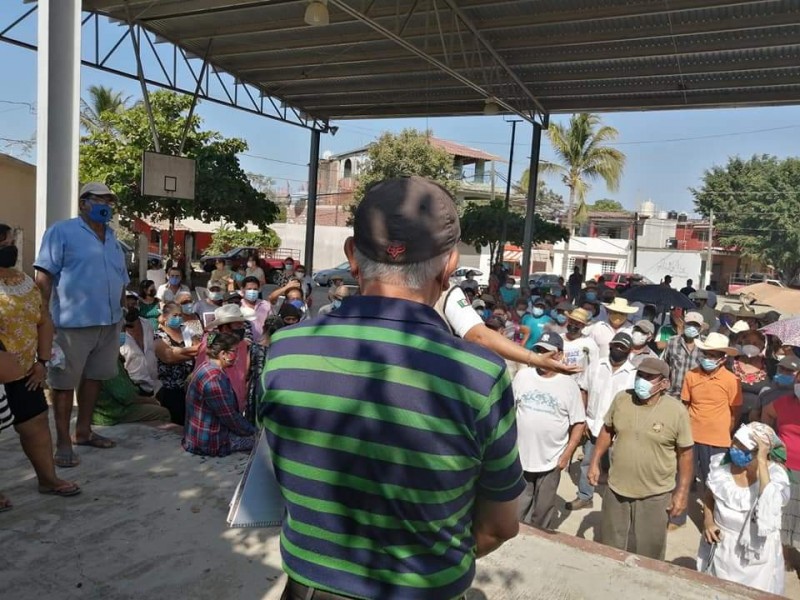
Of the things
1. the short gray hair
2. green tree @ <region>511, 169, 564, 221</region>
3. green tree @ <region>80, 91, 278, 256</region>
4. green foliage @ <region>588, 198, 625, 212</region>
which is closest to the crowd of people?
the short gray hair

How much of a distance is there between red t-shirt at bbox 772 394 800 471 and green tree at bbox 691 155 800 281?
3728 centimetres

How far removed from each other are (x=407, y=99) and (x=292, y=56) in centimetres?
343

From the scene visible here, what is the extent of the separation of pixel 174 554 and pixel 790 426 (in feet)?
14.4

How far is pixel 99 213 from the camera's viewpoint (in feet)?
12.5

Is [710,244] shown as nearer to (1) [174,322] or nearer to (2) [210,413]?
(1) [174,322]

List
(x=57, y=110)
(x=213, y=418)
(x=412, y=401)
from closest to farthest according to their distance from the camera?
(x=412, y=401)
(x=213, y=418)
(x=57, y=110)

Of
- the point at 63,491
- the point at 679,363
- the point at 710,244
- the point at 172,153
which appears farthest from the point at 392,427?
the point at 710,244

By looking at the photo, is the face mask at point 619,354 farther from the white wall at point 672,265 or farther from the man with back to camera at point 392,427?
the white wall at point 672,265

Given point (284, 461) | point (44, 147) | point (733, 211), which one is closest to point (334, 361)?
point (284, 461)

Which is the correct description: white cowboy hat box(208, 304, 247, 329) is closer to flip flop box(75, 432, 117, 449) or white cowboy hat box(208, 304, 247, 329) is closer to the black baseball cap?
flip flop box(75, 432, 117, 449)

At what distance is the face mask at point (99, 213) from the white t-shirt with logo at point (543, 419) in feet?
10.1

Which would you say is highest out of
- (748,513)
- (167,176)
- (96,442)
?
(167,176)

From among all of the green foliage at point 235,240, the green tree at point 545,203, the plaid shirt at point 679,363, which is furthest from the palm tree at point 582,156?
the plaid shirt at point 679,363

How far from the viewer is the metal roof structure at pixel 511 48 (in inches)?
398
